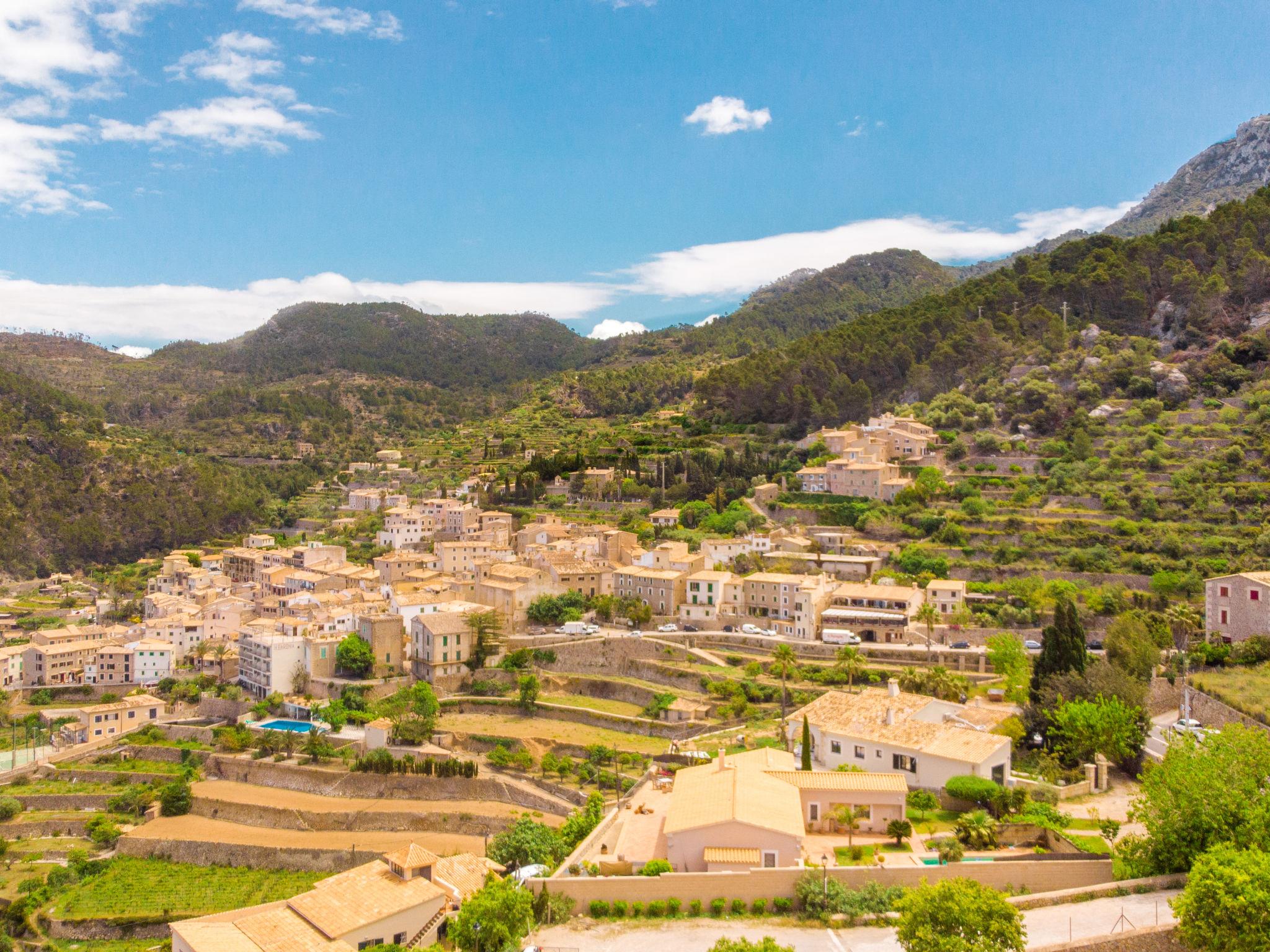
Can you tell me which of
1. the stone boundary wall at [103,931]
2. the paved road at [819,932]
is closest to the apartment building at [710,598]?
the stone boundary wall at [103,931]

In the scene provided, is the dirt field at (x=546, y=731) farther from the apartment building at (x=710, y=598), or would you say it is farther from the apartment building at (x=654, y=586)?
the apartment building at (x=654, y=586)

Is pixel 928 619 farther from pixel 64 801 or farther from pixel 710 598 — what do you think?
pixel 64 801

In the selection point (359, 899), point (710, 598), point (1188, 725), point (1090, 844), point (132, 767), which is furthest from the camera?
point (710, 598)

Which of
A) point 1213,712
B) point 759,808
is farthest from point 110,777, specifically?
point 1213,712

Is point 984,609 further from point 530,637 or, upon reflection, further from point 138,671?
point 138,671

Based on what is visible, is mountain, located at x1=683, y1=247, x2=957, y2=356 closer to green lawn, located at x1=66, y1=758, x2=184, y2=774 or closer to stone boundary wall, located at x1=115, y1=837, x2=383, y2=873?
green lawn, located at x1=66, y1=758, x2=184, y2=774

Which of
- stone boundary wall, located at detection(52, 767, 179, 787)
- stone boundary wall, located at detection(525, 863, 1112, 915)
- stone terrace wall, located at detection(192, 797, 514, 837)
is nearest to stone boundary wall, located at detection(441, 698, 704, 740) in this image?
stone terrace wall, located at detection(192, 797, 514, 837)

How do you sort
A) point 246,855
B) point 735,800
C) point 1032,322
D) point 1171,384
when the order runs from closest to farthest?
point 735,800 < point 246,855 < point 1171,384 < point 1032,322
